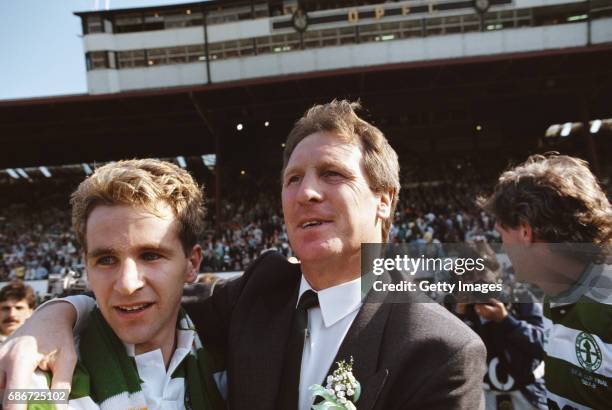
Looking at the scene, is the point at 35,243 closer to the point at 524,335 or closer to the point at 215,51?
the point at 215,51

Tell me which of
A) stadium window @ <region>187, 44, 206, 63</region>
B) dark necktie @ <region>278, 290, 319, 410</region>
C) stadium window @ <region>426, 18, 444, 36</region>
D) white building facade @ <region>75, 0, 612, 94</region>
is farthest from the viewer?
stadium window @ <region>187, 44, 206, 63</region>

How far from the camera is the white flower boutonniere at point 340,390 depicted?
1.50 m

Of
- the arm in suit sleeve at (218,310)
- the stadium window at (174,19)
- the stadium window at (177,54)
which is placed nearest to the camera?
the arm in suit sleeve at (218,310)

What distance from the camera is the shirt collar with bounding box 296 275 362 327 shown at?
186 centimetres

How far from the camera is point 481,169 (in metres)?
24.1

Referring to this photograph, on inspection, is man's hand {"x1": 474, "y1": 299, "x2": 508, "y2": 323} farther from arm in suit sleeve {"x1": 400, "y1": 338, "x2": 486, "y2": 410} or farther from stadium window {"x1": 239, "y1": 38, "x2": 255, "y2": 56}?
stadium window {"x1": 239, "y1": 38, "x2": 255, "y2": 56}

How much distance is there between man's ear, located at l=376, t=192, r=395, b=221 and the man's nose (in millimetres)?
981

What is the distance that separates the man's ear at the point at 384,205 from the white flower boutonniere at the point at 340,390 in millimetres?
644

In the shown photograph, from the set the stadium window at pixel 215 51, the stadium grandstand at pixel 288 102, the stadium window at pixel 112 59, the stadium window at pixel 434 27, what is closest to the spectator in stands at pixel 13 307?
the stadium grandstand at pixel 288 102

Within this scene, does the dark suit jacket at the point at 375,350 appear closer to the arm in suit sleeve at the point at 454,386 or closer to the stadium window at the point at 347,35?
the arm in suit sleeve at the point at 454,386

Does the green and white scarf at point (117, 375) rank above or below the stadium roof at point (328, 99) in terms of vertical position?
below

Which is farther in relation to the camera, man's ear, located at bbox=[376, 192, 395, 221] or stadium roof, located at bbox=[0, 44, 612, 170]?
stadium roof, located at bbox=[0, 44, 612, 170]

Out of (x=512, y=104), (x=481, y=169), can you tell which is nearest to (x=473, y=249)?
(x=512, y=104)

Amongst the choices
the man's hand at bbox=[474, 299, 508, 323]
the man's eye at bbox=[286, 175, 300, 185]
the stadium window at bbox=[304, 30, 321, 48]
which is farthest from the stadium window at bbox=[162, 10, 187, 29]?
the man's eye at bbox=[286, 175, 300, 185]
